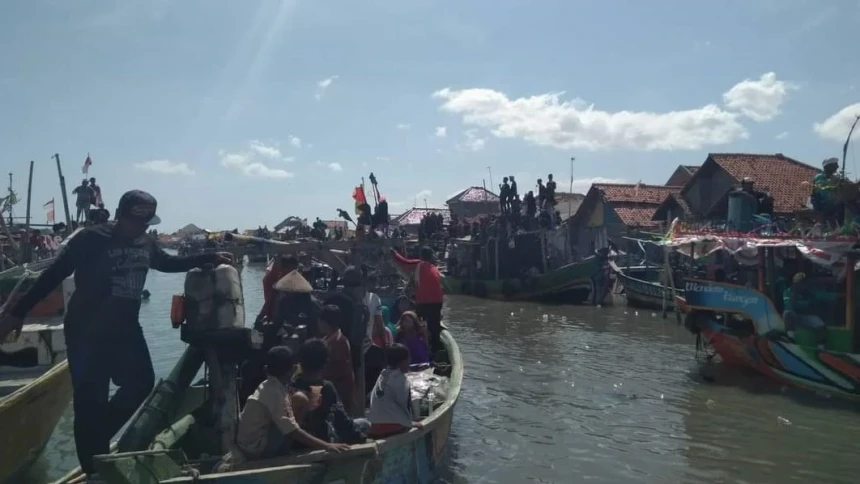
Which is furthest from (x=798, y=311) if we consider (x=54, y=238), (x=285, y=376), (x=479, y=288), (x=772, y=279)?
(x=54, y=238)

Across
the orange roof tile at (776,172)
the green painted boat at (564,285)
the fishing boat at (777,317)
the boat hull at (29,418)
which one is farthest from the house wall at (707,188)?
the boat hull at (29,418)

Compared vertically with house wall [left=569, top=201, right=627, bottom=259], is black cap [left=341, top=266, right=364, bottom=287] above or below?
below

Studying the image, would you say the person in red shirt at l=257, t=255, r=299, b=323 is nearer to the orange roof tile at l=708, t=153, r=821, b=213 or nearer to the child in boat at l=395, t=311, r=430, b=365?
the child in boat at l=395, t=311, r=430, b=365

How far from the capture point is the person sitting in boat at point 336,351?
572 centimetres

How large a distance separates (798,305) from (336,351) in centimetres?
831

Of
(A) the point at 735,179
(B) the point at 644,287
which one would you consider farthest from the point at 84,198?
(A) the point at 735,179

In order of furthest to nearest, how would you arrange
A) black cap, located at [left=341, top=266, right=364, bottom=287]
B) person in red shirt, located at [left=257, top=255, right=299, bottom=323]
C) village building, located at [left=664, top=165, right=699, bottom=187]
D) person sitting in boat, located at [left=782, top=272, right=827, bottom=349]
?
village building, located at [left=664, top=165, right=699, bottom=187] → person sitting in boat, located at [left=782, top=272, right=827, bottom=349] → person in red shirt, located at [left=257, top=255, right=299, bottom=323] → black cap, located at [left=341, top=266, right=364, bottom=287]

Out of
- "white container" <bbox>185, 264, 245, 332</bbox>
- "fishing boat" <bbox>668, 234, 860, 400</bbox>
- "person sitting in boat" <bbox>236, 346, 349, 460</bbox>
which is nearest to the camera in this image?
"person sitting in boat" <bbox>236, 346, 349, 460</bbox>

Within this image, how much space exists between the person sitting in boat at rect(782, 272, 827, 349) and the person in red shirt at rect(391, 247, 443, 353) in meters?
5.49

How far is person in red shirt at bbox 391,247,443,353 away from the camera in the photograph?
364 inches

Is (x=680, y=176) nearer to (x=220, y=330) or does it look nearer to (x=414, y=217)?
(x=414, y=217)

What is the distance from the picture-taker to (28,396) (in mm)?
6473

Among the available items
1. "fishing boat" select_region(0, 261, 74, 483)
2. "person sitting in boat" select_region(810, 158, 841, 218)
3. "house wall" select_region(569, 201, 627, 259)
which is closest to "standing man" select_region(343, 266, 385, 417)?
"fishing boat" select_region(0, 261, 74, 483)

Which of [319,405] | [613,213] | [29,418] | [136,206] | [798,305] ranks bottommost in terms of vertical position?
[29,418]
